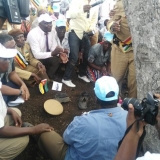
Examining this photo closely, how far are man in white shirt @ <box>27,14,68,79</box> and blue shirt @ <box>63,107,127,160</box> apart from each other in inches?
102

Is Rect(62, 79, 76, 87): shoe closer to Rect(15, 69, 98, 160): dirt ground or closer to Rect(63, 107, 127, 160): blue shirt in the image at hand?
Rect(15, 69, 98, 160): dirt ground

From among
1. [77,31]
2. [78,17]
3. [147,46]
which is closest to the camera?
[147,46]

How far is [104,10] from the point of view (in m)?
7.36

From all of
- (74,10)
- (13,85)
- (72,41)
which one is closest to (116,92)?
(13,85)

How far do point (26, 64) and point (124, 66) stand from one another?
1766 millimetres

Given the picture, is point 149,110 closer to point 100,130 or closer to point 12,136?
point 100,130

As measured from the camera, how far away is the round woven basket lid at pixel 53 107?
3.52 meters

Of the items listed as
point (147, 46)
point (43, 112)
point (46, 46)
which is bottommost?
point (43, 112)

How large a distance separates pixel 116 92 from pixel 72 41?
279 centimetres

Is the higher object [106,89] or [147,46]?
[147,46]

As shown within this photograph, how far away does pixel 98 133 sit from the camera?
6.11 feet

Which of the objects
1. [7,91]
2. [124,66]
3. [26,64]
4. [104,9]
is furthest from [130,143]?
[104,9]

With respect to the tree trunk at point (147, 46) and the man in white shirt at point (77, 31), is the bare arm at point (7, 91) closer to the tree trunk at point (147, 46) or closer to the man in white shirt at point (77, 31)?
the man in white shirt at point (77, 31)

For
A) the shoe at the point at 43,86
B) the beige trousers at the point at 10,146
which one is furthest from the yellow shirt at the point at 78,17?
the beige trousers at the point at 10,146
